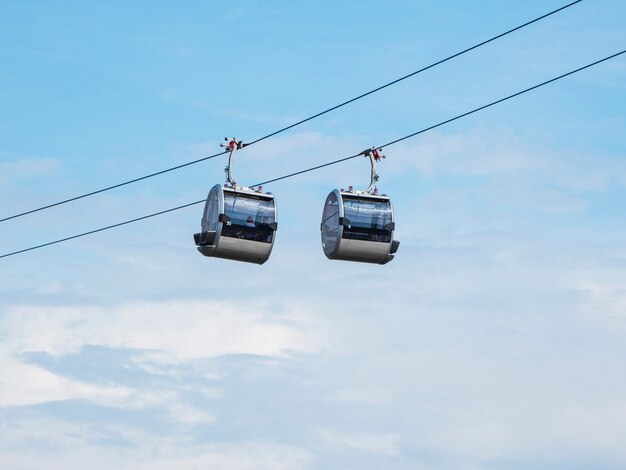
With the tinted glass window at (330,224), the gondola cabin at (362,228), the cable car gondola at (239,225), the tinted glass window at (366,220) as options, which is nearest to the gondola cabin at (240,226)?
the cable car gondola at (239,225)

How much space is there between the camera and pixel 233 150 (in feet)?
131

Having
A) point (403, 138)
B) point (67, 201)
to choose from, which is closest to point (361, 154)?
point (403, 138)

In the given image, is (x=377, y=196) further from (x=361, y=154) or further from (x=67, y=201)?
(x=67, y=201)

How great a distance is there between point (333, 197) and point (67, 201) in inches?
286

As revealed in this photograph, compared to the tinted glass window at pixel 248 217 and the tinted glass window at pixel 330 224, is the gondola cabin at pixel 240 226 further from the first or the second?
the tinted glass window at pixel 330 224

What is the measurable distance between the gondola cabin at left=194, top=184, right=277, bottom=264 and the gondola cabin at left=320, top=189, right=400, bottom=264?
65.9 inches

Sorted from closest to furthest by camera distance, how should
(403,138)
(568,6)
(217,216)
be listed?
(568,6), (403,138), (217,216)

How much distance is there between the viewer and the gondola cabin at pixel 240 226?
127 ft

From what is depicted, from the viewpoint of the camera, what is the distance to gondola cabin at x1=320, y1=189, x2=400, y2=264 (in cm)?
3866

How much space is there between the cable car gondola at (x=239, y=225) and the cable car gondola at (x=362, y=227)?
165 cm

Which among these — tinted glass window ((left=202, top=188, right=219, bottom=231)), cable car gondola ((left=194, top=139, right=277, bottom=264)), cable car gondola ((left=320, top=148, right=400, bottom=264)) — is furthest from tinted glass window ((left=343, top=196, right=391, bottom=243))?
tinted glass window ((left=202, top=188, right=219, bottom=231))

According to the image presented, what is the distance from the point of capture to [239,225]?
3866 centimetres

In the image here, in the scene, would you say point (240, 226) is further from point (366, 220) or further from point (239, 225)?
point (366, 220)

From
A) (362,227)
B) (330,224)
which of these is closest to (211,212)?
(330,224)
